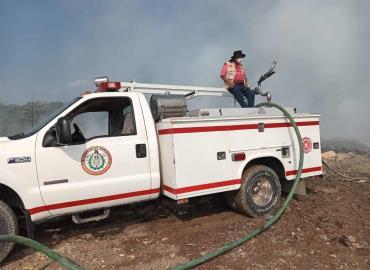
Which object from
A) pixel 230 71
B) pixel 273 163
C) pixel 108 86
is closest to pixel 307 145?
pixel 273 163

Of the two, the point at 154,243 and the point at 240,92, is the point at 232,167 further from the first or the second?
the point at 240,92

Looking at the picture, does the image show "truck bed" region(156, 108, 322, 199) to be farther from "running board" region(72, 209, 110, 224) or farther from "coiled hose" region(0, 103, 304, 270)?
"running board" region(72, 209, 110, 224)

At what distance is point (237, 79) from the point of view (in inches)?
303

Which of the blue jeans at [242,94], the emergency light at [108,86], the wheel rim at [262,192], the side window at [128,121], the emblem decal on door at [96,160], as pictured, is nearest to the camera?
the emblem decal on door at [96,160]

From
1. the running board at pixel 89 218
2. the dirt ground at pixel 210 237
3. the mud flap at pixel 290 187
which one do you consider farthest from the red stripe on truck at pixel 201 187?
the mud flap at pixel 290 187

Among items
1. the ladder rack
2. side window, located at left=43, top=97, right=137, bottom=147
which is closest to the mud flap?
the ladder rack

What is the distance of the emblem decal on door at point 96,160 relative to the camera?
15.3 feet

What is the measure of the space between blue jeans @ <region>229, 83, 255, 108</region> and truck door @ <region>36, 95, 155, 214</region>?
299cm

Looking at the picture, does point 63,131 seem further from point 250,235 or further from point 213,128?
point 250,235

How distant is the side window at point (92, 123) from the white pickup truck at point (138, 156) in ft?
0.05

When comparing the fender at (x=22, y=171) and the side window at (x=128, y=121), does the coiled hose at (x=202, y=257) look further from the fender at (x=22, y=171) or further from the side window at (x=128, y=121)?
the side window at (x=128, y=121)

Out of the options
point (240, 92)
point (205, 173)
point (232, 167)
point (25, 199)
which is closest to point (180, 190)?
point (205, 173)

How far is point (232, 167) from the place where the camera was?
5.47 m

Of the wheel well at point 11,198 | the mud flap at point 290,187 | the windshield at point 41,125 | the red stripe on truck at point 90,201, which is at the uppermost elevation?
the windshield at point 41,125
